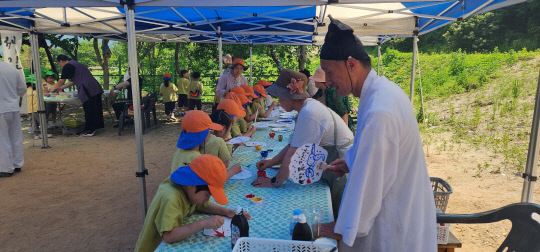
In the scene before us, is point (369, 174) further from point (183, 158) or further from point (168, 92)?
point (168, 92)

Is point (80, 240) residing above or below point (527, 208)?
below

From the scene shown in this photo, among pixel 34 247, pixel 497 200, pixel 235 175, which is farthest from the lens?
pixel 497 200

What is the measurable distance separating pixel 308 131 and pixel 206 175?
86cm

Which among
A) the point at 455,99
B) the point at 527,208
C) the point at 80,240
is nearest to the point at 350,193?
the point at 527,208

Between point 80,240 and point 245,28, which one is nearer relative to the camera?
point 80,240

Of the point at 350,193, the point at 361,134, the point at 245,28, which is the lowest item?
the point at 350,193

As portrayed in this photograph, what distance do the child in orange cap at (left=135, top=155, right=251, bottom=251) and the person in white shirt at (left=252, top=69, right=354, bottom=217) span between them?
0.70 meters

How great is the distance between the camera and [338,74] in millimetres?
1464

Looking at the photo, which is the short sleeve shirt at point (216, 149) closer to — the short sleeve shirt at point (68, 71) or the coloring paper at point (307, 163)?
the coloring paper at point (307, 163)

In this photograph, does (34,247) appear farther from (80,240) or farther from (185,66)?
(185,66)

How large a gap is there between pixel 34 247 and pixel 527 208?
3.99 meters

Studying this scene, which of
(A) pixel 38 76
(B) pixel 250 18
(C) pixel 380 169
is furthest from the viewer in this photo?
(A) pixel 38 76

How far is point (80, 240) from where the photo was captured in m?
3.45

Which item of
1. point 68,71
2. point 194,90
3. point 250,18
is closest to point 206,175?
point 250,18
